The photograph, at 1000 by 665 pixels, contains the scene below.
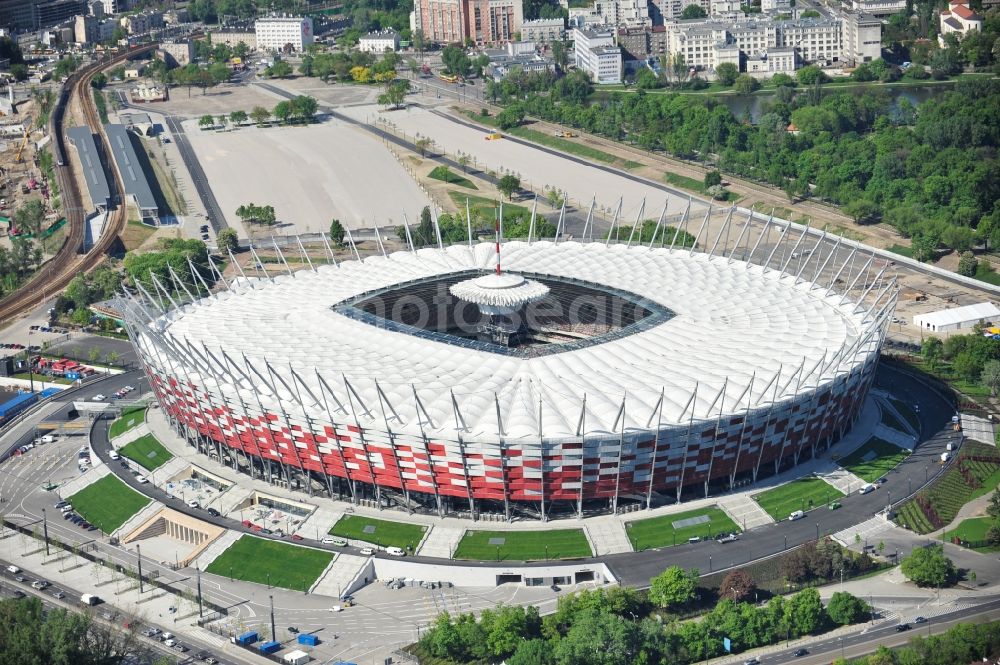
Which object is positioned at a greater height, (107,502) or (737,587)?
(107,502)

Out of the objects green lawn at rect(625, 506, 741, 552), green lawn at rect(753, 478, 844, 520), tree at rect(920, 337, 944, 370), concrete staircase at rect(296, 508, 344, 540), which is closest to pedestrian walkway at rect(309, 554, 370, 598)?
concrete staircase at rect(296, 508, 344, 540)

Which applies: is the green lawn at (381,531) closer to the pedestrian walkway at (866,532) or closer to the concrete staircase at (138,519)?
the concrete staircase at (138,519)

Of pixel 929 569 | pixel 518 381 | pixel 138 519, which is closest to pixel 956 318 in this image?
pixel 929 569

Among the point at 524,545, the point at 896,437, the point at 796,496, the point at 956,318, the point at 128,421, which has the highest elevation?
the point at 956,318

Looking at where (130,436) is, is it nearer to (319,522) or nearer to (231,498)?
(231,498)

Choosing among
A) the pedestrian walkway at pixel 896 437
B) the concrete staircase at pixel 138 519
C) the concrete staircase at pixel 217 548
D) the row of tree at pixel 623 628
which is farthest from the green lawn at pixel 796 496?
the concrete staircase at pixel 138 519

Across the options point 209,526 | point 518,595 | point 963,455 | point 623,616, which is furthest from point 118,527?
point 963,455

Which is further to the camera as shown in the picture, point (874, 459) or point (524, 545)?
point (874, 459)
